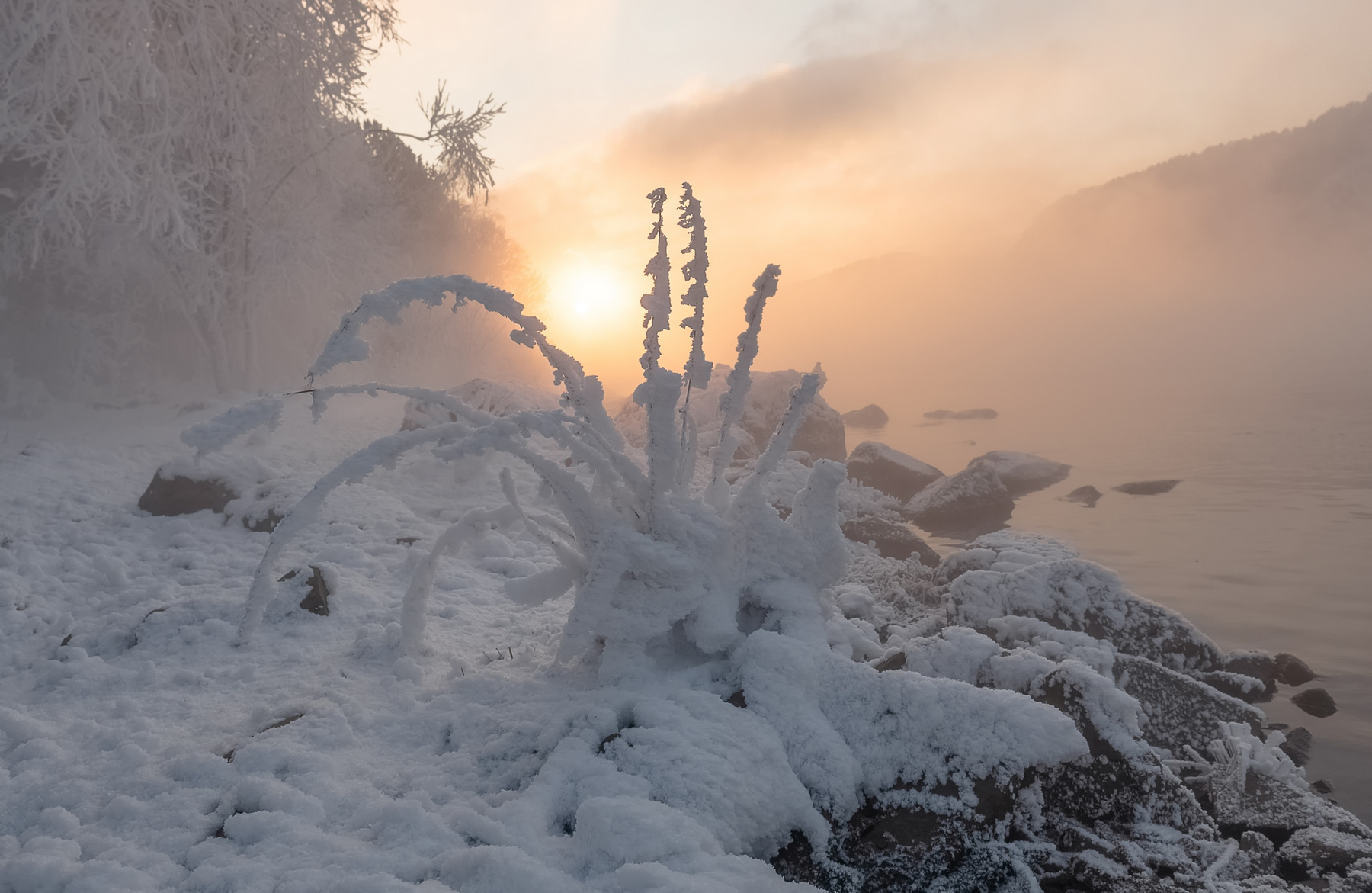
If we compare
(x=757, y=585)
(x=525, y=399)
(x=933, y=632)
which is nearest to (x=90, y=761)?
(x=757, y=585)

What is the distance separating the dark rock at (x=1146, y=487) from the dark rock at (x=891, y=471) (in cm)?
320

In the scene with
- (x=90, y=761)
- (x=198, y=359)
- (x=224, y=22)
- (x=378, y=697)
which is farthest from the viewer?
(x=198, y=359)

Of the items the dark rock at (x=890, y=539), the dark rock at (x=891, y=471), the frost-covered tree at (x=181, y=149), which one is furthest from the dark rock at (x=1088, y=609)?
the frost-covered tree at (x=181, y=149)

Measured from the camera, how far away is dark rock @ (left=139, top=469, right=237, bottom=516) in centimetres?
577

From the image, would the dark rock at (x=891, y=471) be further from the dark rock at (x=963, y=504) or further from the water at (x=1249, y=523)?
the water at (x=1249, y=523)

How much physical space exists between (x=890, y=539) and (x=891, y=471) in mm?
4578

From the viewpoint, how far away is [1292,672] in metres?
4.84

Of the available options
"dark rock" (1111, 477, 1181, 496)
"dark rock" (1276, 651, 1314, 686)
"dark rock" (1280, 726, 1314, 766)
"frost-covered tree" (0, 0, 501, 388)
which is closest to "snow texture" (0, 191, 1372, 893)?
"dark rock" (1280, 726, 1314, 766)

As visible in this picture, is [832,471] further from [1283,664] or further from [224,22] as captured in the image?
[224,22]

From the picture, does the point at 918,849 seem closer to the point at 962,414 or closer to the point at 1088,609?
the point at 1088,609

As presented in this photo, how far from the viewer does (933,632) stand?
4430 mm

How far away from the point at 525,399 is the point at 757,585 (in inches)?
399

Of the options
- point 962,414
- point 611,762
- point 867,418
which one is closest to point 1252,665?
point 611,762

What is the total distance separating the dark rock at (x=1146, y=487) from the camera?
38.8ft
